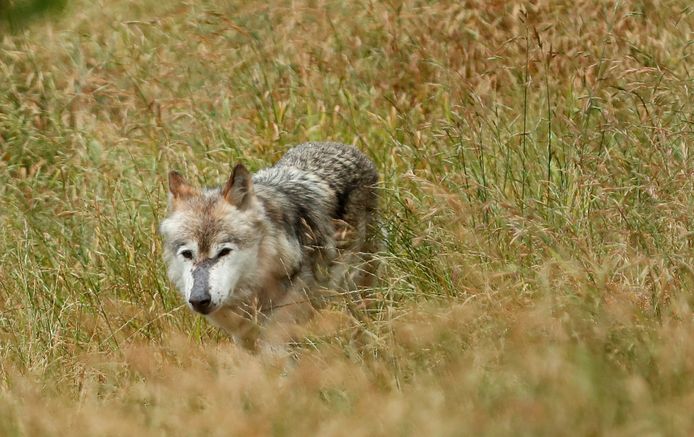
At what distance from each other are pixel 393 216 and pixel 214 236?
1.18 meters

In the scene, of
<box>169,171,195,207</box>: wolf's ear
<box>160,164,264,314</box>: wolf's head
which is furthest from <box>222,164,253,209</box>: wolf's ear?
<box>169,171,195,207</box>: wolf's ear

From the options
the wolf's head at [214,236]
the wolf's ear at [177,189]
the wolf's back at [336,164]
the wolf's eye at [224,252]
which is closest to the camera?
the wolf's head at [214,236]

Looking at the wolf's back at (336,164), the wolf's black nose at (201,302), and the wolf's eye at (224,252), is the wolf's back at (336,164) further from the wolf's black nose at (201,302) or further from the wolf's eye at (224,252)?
the wolf's black nose at (201,302)

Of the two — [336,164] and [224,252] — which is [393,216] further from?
[224,252]

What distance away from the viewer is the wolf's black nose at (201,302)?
5035mm

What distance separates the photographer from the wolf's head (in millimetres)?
5238

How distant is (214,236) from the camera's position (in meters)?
5.37

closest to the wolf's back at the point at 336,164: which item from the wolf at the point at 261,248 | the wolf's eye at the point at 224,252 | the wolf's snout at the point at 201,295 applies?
the wolf at the point at 261,248

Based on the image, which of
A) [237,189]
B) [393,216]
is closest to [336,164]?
[393,216]

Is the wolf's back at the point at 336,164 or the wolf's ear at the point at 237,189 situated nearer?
the wolf's ear at the point at 237,189

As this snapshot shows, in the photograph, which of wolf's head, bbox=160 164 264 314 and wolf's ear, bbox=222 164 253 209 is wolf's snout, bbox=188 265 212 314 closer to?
wolf's head, bbox=160 164 264 314

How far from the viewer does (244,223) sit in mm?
5488

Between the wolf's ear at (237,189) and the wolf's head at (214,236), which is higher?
the wolf's ear at (237,189)

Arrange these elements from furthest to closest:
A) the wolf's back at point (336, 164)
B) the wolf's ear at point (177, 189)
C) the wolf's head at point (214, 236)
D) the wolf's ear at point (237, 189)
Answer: the wolf's back at point (336, 164) < the wolf's ear at point (177, 189) < the wolf's ear at point (237, 189) < the wolf's head at point (214, 236)
